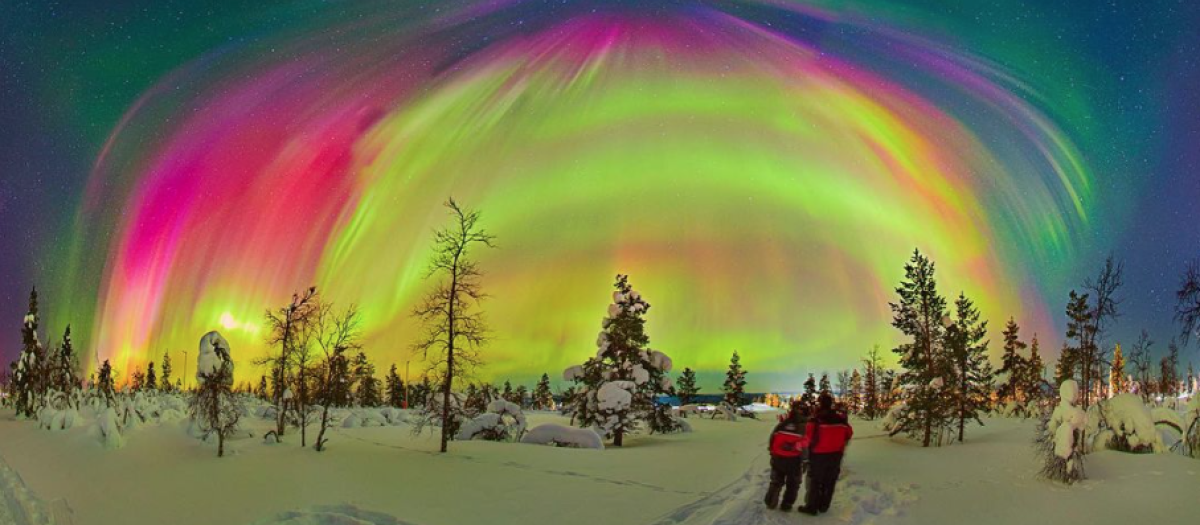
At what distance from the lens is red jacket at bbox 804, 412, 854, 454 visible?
11.5 m

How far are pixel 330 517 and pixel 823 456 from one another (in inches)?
335

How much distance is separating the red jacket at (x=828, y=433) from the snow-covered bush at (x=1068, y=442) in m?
5.38

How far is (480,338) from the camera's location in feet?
86.5

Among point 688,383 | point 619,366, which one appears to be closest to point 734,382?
point 688,383

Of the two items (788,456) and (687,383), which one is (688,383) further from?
(788,456)

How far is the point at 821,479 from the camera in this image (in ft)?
37.4

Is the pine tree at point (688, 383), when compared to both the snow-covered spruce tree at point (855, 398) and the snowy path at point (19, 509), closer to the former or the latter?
the snow-covered spruce tree at point (855, 398)

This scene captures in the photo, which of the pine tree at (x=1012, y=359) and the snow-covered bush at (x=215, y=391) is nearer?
the snow-covered bush at (x=215, y=391)

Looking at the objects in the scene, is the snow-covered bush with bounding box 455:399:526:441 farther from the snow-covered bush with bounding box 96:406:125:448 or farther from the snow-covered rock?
the snow-covered bush with bounding box 96:406:125:448

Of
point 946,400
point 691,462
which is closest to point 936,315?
point 946,400

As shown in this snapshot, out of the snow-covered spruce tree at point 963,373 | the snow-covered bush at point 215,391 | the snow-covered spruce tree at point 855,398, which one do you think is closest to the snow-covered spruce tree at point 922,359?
the snow-covered spruce tree at point 963,373

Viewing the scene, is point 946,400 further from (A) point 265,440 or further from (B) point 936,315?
(A) point 265,440

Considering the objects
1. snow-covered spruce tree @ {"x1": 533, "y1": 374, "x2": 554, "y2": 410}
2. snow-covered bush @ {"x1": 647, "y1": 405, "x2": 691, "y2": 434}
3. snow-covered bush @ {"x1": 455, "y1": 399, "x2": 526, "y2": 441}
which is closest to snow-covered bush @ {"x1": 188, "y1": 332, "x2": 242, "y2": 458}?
snow-covered bush @ {"x1": 455, "y1": 399, "x2": 526, "y2": 441}

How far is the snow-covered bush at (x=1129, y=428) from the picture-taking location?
17875mm
